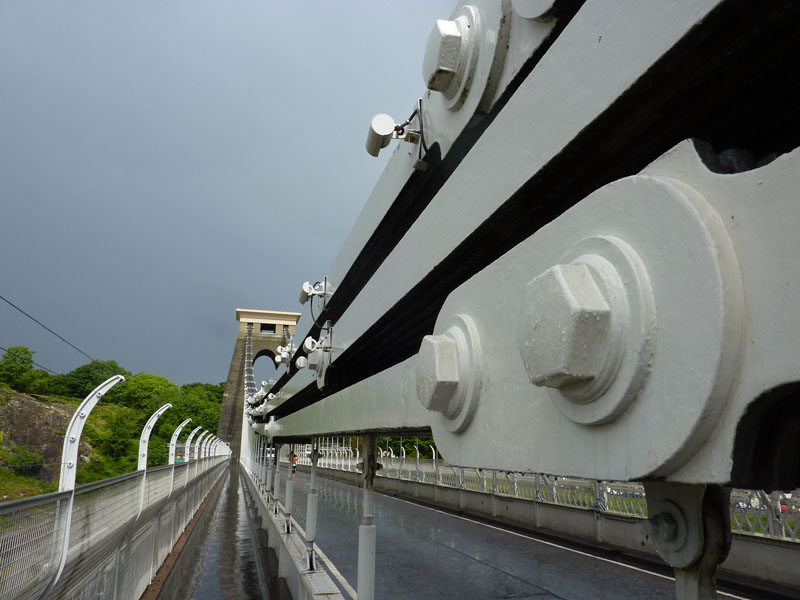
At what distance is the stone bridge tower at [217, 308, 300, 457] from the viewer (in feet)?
235

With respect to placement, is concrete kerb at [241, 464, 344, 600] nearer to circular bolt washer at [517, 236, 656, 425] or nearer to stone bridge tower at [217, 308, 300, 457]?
circular bolt washer at [517, 236, 656, 425]

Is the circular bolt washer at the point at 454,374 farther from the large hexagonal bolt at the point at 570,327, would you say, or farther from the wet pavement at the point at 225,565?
the wet pavement at the point at 225,565

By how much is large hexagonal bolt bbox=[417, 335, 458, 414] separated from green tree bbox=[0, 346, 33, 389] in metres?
47.9

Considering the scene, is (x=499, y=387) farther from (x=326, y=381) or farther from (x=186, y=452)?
(x=186, y=452)

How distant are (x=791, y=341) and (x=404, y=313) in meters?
2.14

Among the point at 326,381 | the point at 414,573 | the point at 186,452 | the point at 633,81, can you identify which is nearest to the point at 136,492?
the point at 326,381

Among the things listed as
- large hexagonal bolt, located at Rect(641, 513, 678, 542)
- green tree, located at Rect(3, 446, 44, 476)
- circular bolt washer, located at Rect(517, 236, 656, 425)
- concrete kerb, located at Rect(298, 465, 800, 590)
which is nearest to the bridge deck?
concrete kerb, located at Rect(298, 465, 800, 590)

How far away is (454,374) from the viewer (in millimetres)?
1349

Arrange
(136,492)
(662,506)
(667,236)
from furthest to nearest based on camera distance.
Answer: (136,492)
(662,506)
(667,236)

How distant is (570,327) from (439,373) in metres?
0.60

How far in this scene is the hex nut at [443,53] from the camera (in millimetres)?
1643

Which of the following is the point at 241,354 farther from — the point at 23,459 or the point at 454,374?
the point at 454,374

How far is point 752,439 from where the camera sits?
0.65 meters

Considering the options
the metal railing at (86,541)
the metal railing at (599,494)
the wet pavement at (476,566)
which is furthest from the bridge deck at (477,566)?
the metal railing at (86,541)
